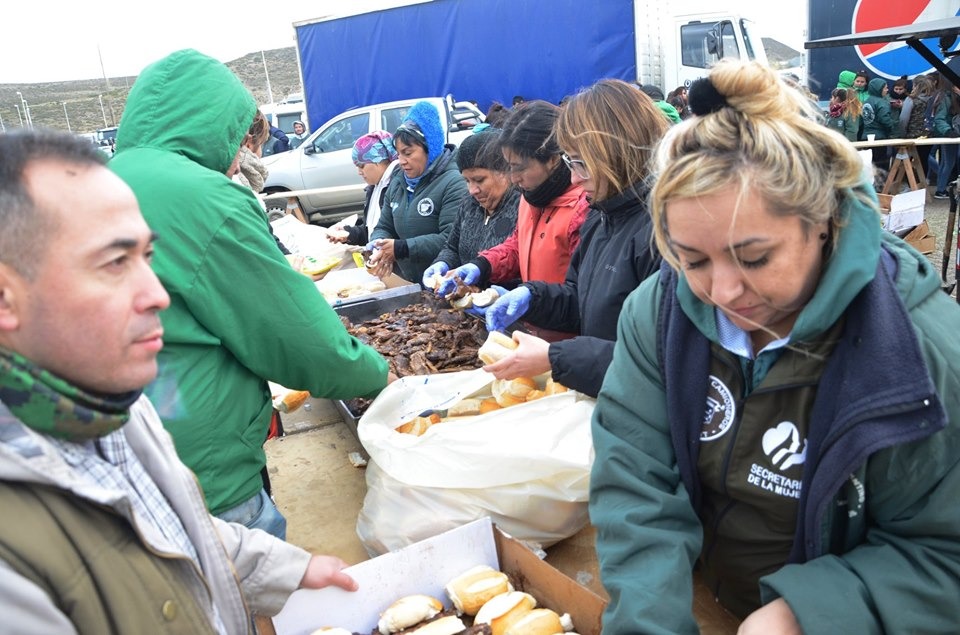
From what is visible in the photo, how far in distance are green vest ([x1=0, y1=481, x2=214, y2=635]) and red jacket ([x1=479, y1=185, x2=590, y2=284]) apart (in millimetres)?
2338

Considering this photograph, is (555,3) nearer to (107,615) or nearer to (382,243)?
(382,243)

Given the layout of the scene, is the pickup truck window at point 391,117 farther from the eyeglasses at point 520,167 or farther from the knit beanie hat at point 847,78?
the eyeglasses at point 520,167

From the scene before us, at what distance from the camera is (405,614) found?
205 centimetres

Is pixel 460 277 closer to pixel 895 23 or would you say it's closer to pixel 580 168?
pixel 580 168

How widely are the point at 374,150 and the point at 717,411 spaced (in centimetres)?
499

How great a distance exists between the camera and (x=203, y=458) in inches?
77.2

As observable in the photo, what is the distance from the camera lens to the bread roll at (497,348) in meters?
2.78

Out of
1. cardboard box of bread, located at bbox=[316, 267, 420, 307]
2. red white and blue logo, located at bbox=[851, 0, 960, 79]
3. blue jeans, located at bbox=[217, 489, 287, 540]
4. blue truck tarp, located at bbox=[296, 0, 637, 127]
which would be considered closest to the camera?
blue jeans, located at bbox=[217, 489, 287, 540]

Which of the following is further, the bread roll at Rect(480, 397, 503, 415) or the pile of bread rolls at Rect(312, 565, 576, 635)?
the bread roll at Rect(480, 397, 503, 415)

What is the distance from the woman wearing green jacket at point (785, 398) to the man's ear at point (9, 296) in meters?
1.07

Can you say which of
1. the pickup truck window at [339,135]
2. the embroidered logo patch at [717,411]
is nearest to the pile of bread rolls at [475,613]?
the embroidered logo patch at [717,411]

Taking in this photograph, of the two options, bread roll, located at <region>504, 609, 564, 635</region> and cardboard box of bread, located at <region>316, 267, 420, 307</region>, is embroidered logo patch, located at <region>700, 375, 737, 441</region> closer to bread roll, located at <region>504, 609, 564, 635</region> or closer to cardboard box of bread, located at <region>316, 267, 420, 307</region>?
bread roll, located at <region>504, 609, 564, 635</region>

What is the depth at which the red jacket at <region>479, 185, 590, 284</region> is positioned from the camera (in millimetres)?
3215

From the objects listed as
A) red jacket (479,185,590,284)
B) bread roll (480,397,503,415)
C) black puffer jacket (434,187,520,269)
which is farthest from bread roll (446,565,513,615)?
black puffer jacket (434,187,520,269)
